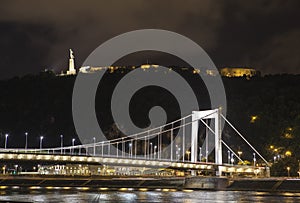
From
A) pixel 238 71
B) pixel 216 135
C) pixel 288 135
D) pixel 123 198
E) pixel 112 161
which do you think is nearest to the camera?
pixel 123 198

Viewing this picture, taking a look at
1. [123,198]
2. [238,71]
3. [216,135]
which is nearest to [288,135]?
[216,135]

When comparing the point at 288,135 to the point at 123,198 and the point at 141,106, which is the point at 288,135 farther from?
the point at 123,198

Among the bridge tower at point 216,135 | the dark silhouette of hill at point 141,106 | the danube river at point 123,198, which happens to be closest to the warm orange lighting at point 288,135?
the dark silhouette of hill at point 141,106

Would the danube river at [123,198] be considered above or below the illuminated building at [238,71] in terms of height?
below

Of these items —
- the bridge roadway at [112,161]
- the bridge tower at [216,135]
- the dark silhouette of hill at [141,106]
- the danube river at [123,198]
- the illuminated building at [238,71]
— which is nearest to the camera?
the danube river at [123,198]

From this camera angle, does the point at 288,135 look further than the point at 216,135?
Yes

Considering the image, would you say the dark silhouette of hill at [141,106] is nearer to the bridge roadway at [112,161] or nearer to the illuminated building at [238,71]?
the illuminated building at [238,71]

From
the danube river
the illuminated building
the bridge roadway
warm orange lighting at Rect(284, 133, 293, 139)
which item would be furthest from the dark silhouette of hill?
the danube river

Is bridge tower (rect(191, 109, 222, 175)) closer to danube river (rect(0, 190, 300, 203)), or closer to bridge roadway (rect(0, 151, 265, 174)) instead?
bridge roadway (rect(0, 151, 265, 174))
